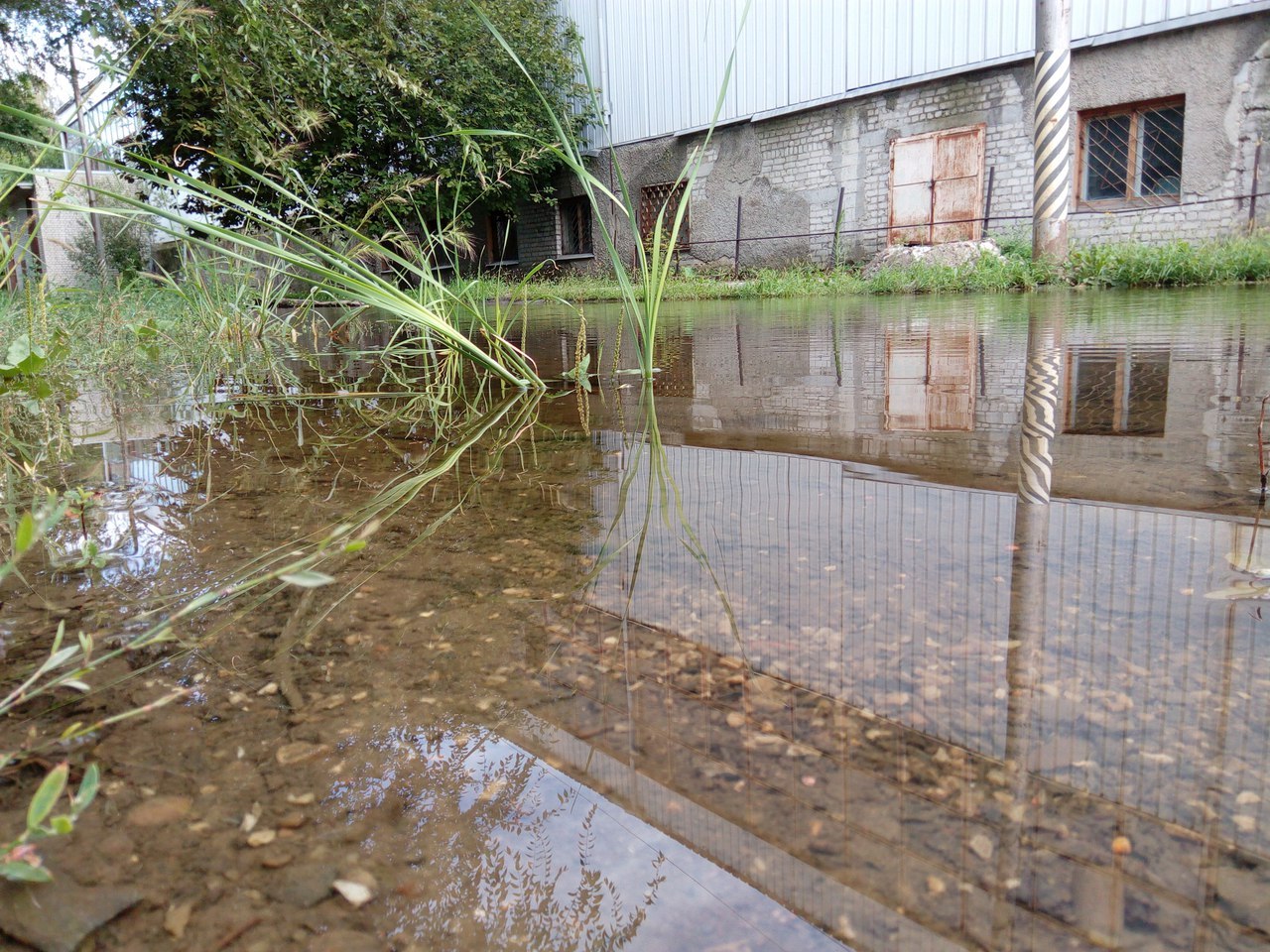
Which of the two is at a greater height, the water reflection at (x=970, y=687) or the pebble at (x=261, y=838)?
the water reflection at (x=970, y=687)

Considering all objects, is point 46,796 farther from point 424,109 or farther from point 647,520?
point 424,109

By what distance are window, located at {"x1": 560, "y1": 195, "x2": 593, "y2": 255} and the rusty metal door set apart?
5.71 meters

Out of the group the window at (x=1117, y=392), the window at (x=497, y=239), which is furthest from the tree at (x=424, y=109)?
the window at (x=1117, y=392)

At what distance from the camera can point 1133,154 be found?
8703 millimetres

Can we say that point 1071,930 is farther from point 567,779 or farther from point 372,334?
point 372,334

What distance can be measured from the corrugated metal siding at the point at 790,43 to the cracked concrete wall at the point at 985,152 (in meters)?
0.21

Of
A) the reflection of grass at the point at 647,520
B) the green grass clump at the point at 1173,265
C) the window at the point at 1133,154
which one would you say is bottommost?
the reflection of grass at the point at 647,520

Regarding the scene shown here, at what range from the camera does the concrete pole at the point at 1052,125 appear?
21.7ft

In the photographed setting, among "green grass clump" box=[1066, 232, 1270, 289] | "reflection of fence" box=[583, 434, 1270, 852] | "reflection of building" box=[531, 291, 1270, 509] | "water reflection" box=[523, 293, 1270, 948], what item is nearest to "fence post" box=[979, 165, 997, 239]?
"green grass clump" box=[1066, 232, 1270, 289]

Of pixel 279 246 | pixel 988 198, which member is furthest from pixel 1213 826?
pixel 988 198

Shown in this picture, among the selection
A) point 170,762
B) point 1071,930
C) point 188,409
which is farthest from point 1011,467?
point 188,409

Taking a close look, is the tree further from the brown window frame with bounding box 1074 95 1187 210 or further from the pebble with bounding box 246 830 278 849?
the pebble with bounding box 246 830 278 849

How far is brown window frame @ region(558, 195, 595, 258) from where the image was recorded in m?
14.6

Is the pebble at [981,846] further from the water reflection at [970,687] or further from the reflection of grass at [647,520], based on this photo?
the reflection of grass at [647,520]
